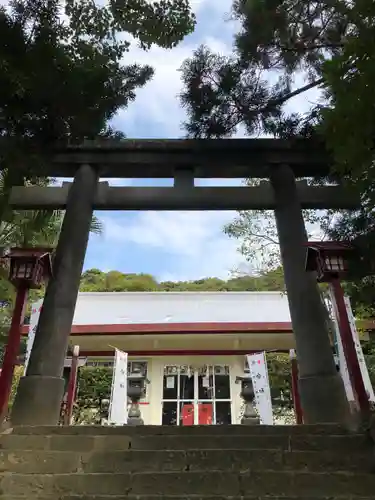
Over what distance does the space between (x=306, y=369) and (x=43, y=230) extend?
20.2 ft

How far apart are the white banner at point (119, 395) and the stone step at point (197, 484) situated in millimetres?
4703

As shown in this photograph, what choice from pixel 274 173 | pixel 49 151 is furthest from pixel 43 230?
pixel 274 173

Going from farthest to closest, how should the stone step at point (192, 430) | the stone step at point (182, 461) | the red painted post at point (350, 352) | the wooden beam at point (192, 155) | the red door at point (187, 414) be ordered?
the red door at point (187, 414) < the wooden beam at point (192, 155) < the red painted post at point (350, 352) < the stone step at point (192, 430) < the stone step at point (182, 461)

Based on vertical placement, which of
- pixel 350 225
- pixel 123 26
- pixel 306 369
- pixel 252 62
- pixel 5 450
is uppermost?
pixel 252 62

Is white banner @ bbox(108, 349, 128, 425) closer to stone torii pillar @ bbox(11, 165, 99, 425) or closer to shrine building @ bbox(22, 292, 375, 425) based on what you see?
shrine building @ bbox(22, 292, 375, 425)

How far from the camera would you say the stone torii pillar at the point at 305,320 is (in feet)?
17.0

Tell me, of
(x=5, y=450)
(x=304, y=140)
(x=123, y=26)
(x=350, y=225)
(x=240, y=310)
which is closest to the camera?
→ (x=5, y=450)

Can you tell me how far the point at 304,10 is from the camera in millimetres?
5555

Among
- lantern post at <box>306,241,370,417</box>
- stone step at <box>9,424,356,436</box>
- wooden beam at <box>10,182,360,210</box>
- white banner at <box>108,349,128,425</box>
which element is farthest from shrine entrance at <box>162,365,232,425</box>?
stone step at <box>9,424,356,436</box>

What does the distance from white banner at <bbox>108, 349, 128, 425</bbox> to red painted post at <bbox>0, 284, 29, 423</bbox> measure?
11.4 feet

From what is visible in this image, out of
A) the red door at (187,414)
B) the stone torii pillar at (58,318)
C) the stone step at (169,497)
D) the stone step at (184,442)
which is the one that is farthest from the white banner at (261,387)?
the stone step at (169,497)

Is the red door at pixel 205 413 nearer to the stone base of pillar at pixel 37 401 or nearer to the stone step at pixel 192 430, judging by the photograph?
the stone base of pillar at pixel 37 401

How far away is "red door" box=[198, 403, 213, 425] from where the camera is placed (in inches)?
429

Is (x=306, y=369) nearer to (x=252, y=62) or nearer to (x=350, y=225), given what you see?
(x=350, y=225)
